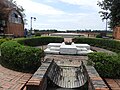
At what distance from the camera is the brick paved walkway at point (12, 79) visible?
484 centimetres

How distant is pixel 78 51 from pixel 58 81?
6724 mm

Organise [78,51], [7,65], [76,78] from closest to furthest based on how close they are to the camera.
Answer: [76,78], [7,65], [78,51]

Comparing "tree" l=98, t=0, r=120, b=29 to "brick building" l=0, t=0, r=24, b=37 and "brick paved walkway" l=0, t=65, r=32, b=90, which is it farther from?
"brick paved walkway" l=0, t=65, r=32, b=90

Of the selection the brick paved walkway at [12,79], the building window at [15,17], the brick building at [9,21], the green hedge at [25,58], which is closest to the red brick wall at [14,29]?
the brick building at [9,21]

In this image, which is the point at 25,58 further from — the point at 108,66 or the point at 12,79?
the point at 108,66

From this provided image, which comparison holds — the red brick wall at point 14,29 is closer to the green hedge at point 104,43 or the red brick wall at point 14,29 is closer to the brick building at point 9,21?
the brick building at point 9,21

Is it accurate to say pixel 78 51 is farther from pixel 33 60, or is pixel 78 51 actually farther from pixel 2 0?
pixel 2 0

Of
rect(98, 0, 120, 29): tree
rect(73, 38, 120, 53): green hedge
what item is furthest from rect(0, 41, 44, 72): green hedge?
rect(98, 0, 120, 29): tree

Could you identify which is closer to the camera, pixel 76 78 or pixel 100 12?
pixel 76 78

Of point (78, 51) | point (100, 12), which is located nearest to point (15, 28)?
point (100, 12)

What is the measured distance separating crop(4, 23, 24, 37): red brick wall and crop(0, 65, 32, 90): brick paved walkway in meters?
22.6

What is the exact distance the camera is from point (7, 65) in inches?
280

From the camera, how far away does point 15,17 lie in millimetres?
31562

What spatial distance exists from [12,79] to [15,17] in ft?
89.0
